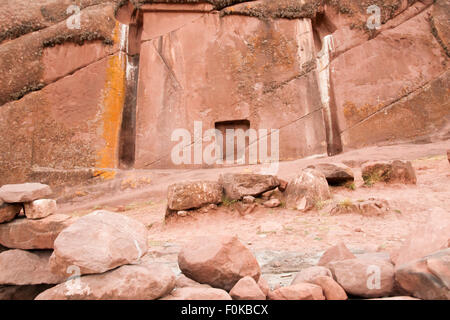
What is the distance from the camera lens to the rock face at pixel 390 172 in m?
5.11

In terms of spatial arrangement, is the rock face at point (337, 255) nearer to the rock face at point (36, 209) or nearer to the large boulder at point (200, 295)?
the large boulder at point (200, 295)

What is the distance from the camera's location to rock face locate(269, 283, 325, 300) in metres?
1.63

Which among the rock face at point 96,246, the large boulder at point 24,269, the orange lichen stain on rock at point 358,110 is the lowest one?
the large boulder at point 24,269

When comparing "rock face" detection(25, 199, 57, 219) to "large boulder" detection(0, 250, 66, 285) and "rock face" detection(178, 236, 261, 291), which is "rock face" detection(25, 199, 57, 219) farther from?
"rock face" detection(178, 236, 261, 291)

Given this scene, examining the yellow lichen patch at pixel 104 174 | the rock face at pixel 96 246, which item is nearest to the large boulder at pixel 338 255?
the rock face at pixel 96 246

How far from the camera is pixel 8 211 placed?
9.48 feet

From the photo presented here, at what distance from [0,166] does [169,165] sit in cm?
422

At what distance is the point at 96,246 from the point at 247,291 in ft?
2.94

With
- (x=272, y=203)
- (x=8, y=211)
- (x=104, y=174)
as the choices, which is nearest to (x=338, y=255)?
(x=272, y=203)

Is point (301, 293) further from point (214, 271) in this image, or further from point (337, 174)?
point (337, 174)

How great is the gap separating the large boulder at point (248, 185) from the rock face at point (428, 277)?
3.37 metres

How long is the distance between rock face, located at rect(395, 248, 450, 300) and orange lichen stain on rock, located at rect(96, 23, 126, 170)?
7.96m

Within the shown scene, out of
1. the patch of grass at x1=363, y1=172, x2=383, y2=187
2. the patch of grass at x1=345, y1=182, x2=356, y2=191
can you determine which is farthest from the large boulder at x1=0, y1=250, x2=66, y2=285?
the patch of grass at x1=363, y1=172, x2=383, y2=187
